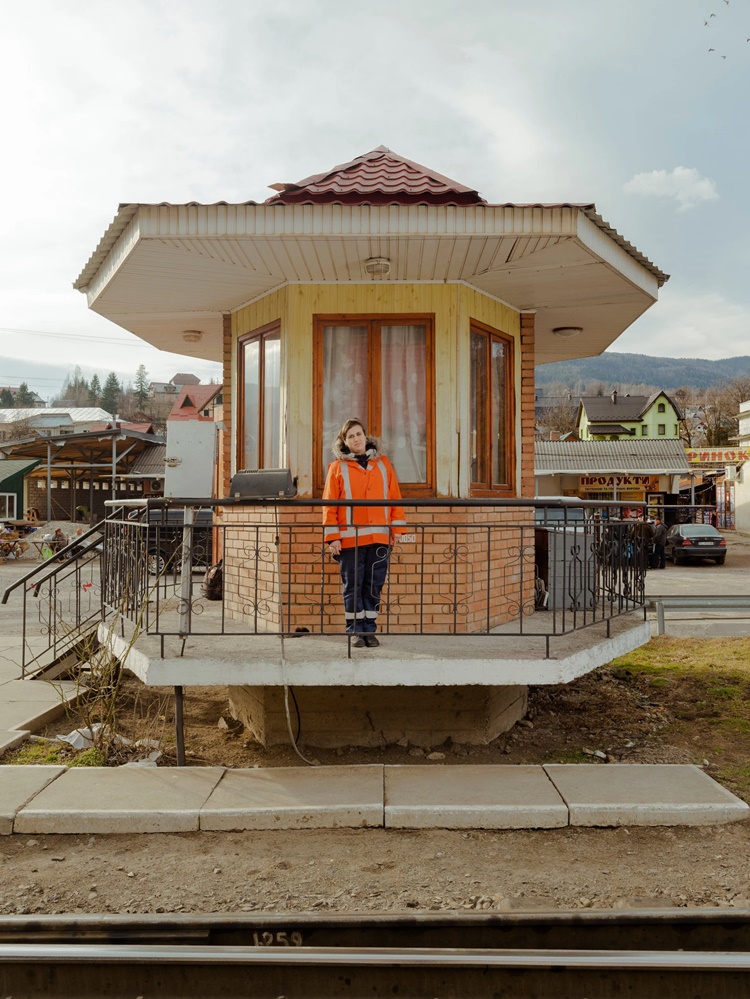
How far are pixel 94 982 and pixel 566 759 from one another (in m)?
4.01

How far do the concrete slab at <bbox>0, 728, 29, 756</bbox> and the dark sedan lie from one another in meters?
26.6

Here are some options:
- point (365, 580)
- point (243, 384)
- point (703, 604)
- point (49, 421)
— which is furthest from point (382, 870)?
point (49, 421)

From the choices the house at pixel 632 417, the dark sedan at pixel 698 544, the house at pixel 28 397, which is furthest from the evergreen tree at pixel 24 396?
the dark sedan at pixel 698 544

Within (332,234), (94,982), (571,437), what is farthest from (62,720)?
(571,437)

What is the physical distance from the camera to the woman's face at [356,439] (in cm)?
598

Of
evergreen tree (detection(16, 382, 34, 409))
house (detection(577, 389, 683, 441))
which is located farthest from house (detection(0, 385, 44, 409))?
house (detection(577, 389, 683, 441))

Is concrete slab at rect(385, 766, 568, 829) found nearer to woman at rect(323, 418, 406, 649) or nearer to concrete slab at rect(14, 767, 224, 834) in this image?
woman at rect(323, 418, 406, 649)

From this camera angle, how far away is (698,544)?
29219mm

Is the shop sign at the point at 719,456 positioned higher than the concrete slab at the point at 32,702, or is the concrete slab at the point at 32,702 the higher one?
the shop sign at the point at 719,456

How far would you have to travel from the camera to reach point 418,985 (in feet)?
11.8

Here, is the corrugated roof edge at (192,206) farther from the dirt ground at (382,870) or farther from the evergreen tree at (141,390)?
the evergreen tree at (141,390)

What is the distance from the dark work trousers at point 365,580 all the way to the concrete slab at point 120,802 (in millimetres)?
1542

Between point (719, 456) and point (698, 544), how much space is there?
48.7ft

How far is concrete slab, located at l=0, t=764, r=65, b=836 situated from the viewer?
5.10 metres
